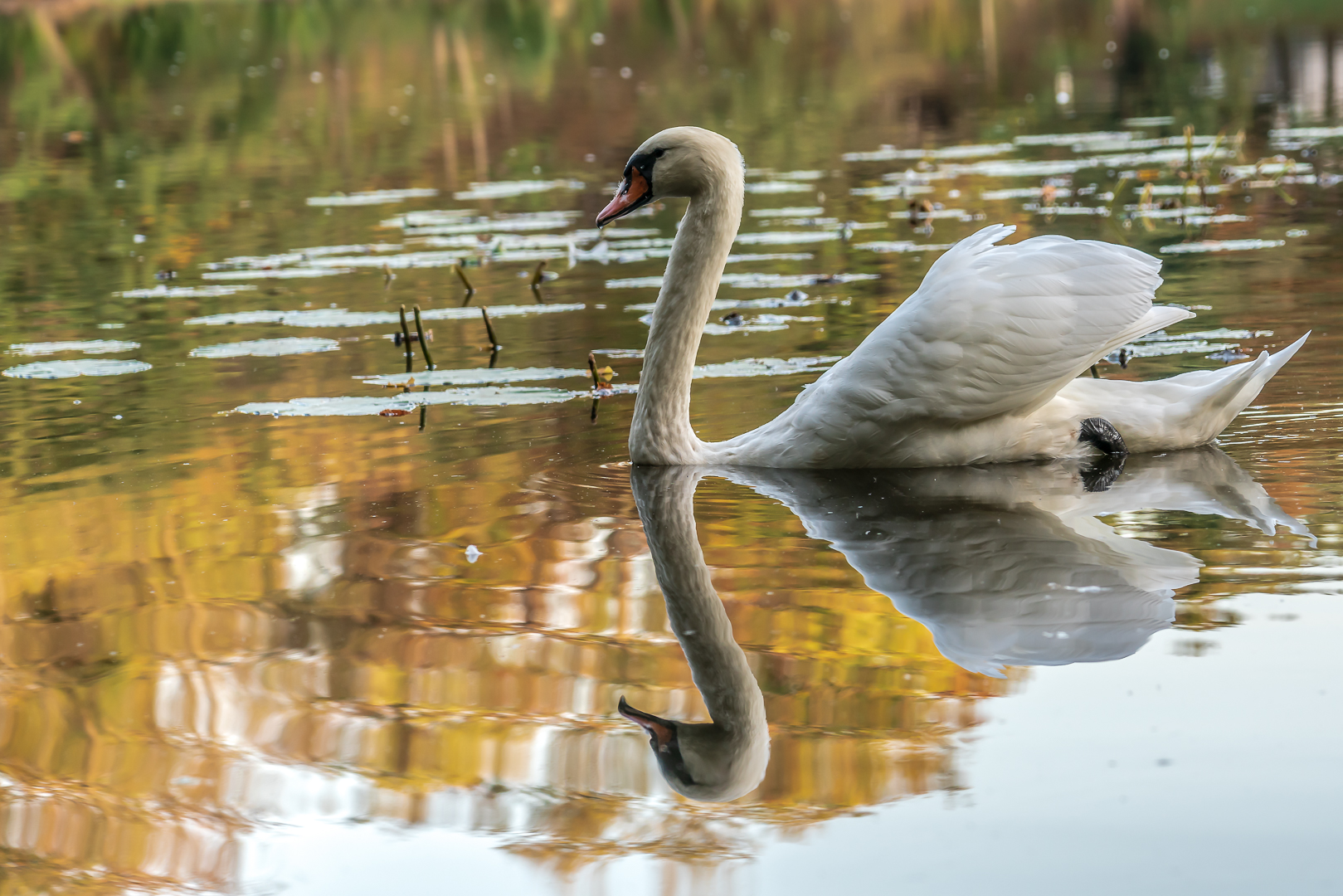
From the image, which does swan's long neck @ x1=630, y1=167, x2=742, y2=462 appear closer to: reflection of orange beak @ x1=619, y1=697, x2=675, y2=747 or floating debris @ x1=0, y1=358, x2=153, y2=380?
reflection of orange beak @ x1=619, y1=697, x2=675, y2=747

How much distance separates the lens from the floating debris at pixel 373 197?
56.1 feet

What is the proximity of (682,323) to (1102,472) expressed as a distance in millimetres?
1652

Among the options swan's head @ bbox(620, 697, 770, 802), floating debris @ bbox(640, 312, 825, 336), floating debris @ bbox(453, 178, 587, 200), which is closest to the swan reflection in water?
swan's head @ bbox(620, 697, 770, 802)

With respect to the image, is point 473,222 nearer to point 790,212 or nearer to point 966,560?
point 790,212

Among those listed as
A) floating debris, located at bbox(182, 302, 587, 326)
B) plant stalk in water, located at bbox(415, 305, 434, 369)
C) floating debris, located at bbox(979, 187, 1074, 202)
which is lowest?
plant stalk in water, located at bbox(415, 305, 434, 369)

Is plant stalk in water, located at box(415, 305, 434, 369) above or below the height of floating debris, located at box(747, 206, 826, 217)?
below

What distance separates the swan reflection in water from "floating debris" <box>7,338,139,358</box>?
437 cm

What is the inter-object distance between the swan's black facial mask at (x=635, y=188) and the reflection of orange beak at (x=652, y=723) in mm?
2889

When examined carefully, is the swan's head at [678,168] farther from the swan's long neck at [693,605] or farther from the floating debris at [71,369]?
the floating debris at [71,369]

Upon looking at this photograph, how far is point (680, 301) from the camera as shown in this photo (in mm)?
6695

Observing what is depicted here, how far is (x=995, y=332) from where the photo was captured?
19.1 feet

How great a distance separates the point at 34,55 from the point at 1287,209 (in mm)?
35740

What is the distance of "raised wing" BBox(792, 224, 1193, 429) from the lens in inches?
230

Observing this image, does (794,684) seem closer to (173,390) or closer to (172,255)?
(173,390)
